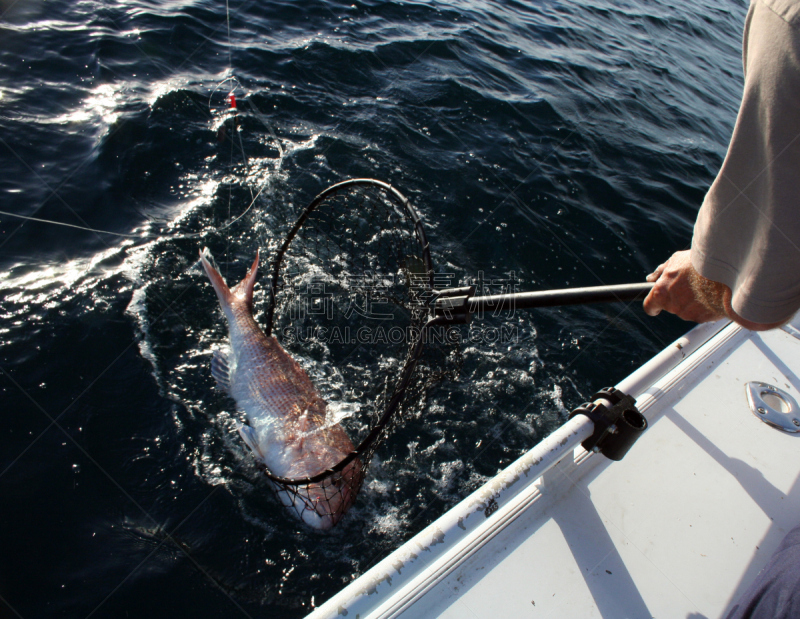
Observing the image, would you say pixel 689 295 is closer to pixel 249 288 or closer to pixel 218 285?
pixel 249 288

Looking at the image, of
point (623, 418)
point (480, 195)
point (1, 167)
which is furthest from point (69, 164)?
point (623, 418)

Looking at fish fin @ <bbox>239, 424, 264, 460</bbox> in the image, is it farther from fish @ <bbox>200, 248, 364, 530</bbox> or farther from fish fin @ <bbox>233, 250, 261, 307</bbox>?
fish fin @ <bbox>233, 250, 261, 307</bbox>

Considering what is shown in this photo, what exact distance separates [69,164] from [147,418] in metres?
3.54

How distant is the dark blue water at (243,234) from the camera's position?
2862mm

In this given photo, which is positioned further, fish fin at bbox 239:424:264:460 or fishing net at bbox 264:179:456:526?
fish fin at bbox 239:424:264:460

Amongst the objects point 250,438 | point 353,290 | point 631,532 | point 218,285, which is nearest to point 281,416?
point 250,438

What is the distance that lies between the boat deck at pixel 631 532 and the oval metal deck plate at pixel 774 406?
6 centimetres

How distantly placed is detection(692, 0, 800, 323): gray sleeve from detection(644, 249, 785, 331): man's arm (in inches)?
7.7

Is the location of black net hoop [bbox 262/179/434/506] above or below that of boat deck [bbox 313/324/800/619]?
below

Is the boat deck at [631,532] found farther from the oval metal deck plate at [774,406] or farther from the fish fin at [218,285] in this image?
the fish fin at [218,285]

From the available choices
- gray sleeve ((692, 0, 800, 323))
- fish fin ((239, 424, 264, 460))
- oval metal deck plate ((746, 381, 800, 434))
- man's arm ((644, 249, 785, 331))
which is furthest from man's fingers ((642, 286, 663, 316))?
fish fin ((239, 424, 264, 460))

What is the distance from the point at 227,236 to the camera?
186 inches

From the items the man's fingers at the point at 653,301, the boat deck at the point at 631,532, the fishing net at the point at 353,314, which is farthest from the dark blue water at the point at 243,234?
the man's fingers at the point at 653,301

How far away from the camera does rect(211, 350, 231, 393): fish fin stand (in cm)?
371
